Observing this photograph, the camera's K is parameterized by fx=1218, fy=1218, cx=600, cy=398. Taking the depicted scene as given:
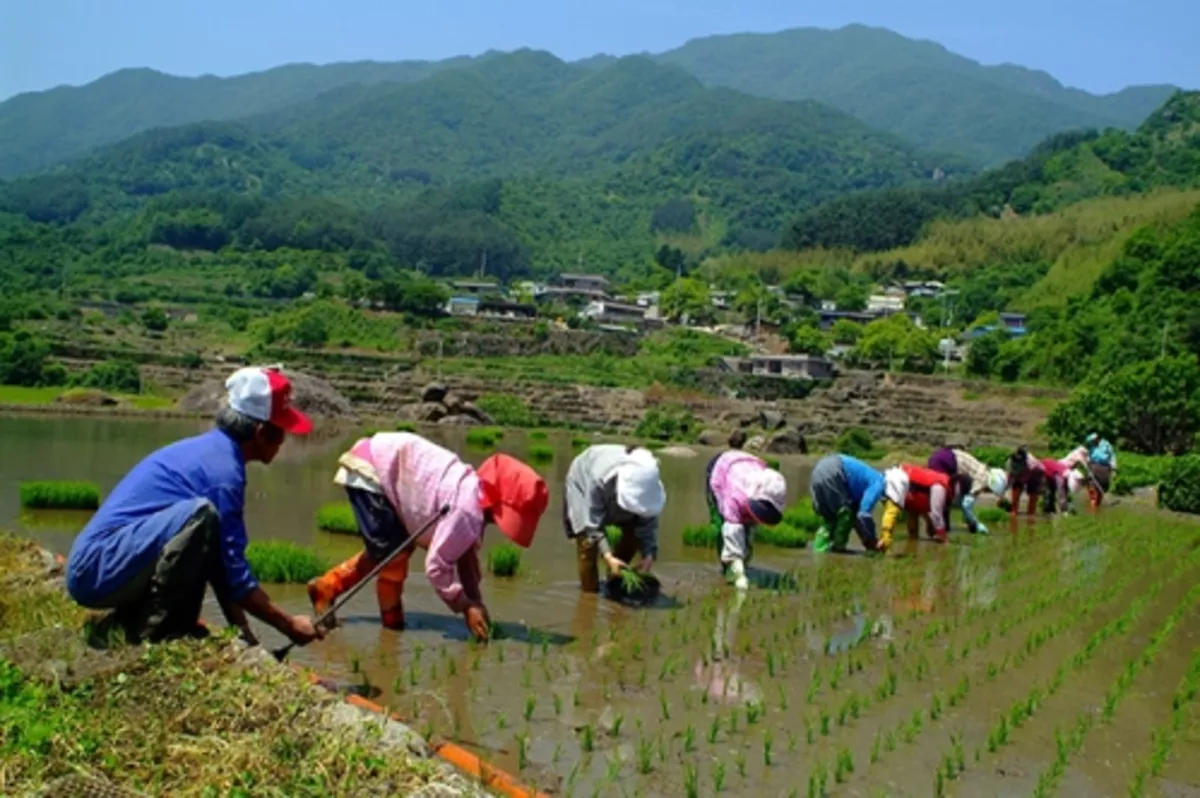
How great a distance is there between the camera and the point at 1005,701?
6.52m

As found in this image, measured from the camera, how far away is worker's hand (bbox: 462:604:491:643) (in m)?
6.68

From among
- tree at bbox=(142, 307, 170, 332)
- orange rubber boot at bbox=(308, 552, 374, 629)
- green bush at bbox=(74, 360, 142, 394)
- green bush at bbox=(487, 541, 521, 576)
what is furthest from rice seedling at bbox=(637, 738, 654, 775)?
tree at bbox=(142, 307, 170, 332)

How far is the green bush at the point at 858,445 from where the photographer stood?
1650 inches

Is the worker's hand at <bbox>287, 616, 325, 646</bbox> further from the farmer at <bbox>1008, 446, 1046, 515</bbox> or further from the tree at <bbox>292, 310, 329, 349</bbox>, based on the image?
the tree at <bbox>292, 310, 329, 349</bbox>

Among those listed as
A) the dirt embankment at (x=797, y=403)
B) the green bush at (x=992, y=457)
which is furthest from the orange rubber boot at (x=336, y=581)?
the dirt embankment at (x=797, y=403)

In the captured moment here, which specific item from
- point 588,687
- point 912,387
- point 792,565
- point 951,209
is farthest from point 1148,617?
point 951,209

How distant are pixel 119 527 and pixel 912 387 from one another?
55022 millimetres

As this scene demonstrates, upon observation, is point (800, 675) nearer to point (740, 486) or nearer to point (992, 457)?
point (740, 486)

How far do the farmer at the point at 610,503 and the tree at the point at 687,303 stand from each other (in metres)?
83.8

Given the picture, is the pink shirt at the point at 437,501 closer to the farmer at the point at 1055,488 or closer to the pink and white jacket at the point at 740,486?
the pink and white jacket at the point at 740,486

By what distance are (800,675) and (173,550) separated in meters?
3.65

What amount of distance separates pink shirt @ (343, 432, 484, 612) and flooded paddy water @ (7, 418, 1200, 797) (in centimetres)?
37

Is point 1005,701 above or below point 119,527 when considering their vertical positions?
below

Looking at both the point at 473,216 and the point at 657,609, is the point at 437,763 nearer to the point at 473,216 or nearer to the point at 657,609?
the point at 657,609
